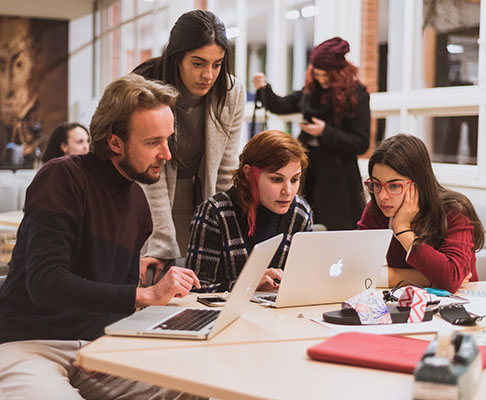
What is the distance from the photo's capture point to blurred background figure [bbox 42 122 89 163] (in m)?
5.22

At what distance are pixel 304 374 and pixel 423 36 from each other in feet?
11.7

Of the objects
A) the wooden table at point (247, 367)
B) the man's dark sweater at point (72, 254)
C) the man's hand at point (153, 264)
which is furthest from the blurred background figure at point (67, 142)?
the wooden table at point (247, 367)

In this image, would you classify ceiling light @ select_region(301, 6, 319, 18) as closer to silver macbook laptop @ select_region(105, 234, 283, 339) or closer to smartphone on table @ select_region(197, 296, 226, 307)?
smartphone on table @ select_region(197, 296, 226, 307)

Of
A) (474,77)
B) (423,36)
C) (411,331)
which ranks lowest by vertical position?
(411,331)

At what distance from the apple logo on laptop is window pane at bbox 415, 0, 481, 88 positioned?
8.24ft

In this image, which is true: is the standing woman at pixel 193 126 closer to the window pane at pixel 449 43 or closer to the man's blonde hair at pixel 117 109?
the man's blonde hair at pixel 117 109

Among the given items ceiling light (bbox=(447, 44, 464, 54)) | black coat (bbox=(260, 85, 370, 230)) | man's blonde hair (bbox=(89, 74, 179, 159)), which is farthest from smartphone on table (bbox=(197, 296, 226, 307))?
ceiling light (bbox=(447, 44, 464, 54))

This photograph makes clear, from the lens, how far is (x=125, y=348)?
1526 mm

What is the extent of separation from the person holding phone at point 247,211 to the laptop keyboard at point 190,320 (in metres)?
0.58

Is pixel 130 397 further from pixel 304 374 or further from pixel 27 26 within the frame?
pixel 27 26

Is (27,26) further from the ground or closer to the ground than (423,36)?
further from the ground

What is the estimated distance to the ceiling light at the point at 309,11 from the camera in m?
5.30

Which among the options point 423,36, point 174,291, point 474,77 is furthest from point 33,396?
point 423,36

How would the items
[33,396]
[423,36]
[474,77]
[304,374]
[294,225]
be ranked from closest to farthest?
[304,374], [33,396], [294,225], [474,77], [423,36]
